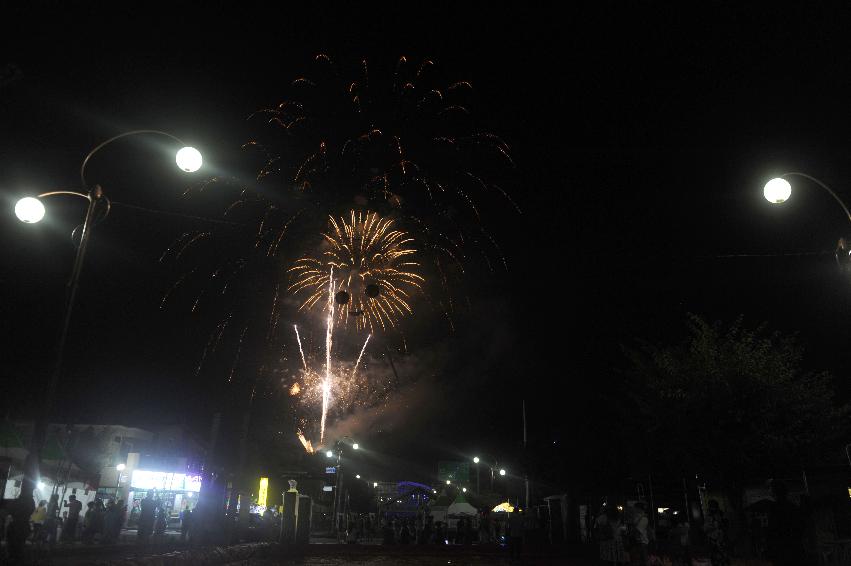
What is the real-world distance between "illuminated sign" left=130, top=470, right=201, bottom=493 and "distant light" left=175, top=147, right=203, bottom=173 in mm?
22255

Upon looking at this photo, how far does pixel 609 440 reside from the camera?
1190 inches

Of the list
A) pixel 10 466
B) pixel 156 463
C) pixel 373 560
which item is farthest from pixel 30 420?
pixel 373 560

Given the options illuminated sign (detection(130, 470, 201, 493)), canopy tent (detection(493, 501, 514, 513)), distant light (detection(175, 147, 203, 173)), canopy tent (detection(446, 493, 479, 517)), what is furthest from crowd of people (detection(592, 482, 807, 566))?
illuminated sign (detection(130, 470, 201, 493))

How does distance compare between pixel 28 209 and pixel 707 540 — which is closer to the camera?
pixel 28 209

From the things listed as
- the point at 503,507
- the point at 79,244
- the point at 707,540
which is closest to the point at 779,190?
the point at 707,540

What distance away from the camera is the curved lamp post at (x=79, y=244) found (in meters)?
9.34

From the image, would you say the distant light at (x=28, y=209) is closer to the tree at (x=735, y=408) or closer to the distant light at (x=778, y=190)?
the distant light at (x=778, y=190)

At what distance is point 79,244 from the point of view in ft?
36.5

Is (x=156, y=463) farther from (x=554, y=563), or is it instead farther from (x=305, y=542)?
(x=554, y=563)

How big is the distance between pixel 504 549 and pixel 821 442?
13600 millimetres

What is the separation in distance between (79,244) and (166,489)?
24173mm

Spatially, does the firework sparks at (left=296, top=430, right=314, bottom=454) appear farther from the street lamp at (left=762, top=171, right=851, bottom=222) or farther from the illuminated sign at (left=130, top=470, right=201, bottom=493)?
the street lamp at (left=762, top=171, right=851, bottom=222)

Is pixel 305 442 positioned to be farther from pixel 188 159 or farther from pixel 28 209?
pixel 188 159

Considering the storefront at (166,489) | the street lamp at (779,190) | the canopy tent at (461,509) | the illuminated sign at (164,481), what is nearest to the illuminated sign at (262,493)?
the storefront at (166,489)
